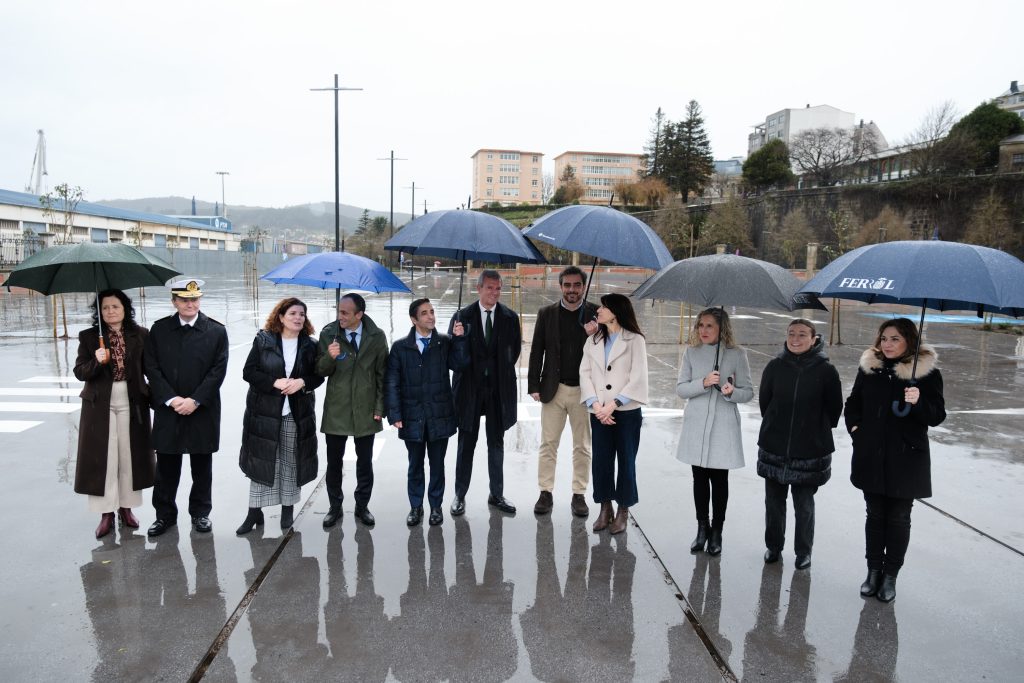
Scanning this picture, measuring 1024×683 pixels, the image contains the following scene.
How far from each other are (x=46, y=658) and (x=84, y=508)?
7.21 feet

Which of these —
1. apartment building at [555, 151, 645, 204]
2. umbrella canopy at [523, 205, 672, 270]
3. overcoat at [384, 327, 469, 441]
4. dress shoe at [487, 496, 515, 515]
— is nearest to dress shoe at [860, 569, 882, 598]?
umbrella canopy at [523, 205, 672, 270]

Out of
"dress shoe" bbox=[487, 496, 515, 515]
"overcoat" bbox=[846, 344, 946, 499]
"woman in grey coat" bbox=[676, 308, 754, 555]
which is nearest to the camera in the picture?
"overcoat" bbox=[846, 344, 946, 499]

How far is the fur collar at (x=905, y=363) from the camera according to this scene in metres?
3.77

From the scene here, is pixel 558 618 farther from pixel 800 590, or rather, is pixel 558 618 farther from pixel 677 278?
pixel 677 278

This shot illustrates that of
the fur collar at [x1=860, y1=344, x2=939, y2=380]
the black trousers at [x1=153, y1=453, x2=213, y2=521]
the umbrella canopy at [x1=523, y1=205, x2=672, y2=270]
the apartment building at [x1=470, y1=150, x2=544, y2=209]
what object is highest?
the apartment building at [x1=470, y1=150, x2=544, y2=209]

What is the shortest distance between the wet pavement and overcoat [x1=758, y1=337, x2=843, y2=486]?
0.67 metres

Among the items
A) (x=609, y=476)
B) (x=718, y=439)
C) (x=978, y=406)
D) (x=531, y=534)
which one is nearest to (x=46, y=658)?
(x=531, y=534)

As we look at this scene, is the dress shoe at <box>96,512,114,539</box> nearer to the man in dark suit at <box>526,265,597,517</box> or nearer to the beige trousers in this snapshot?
the beige trousers

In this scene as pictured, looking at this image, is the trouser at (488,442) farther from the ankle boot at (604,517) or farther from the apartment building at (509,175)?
the apartment building at (509,175)

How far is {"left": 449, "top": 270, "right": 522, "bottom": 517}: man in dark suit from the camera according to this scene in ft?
16.6

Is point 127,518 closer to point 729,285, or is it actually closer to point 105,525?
point 105,525

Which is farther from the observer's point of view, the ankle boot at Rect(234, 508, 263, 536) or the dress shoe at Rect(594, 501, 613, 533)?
the dress shoe at Rect(594, 501, 613, 533)

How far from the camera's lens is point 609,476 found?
485 centimetres

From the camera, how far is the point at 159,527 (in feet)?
15.3
